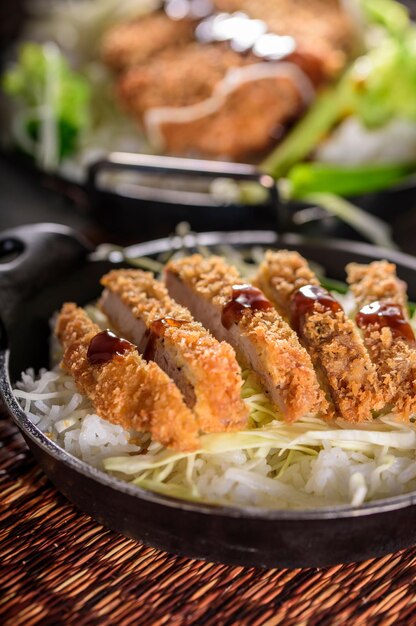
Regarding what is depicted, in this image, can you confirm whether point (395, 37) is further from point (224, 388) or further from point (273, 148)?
point (224, 388)

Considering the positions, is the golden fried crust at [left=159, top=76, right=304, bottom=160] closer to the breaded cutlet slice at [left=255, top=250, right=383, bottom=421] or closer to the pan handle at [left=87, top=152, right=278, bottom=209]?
the pan handle at [left=87, top=152, right=278, bottom=209]

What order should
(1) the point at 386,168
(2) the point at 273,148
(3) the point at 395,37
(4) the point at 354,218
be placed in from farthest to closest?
1. (3) the point at 395,37
2. (2) the point at 273,148
3. (1) the point at 386,168
4. (4) the point at 354,218

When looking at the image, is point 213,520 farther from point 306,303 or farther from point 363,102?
point 363,102

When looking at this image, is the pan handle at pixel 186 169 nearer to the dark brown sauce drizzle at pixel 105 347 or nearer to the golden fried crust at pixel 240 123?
the golden fried crust at pixel 240 123

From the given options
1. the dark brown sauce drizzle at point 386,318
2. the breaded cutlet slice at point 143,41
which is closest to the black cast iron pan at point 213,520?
the dark brown sauce drizzle at point 386,318

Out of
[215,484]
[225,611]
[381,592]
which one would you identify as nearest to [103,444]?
[215,484]

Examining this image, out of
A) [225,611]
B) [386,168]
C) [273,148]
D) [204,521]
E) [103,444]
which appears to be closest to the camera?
[204,521]

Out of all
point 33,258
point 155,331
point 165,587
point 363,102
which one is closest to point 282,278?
point 155,331
